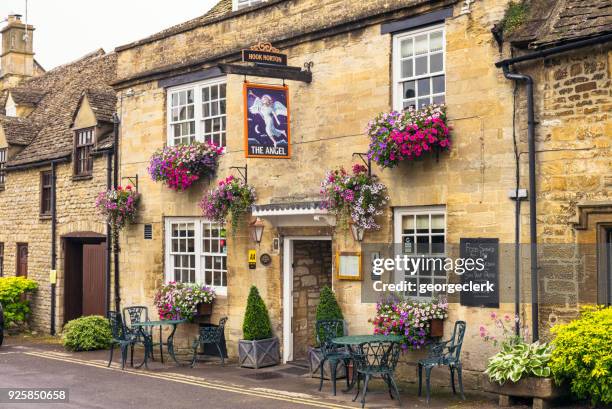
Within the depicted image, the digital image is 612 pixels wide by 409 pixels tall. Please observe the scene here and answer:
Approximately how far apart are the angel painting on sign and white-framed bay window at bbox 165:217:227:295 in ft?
9.32

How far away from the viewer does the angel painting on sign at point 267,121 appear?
1365 centimetres

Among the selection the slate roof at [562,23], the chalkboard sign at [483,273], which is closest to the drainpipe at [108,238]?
the chalkboard sign at [483,273]

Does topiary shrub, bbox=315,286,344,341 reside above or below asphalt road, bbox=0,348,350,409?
above

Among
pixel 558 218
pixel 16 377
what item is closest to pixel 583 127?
pixel 558 218

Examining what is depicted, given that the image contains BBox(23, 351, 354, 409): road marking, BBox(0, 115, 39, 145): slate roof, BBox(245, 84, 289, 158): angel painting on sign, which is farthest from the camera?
BBox(0, 115, 39, 145): slate roof

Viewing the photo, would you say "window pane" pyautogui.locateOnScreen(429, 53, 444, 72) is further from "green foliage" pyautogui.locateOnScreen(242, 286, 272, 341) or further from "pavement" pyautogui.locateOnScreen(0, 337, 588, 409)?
"green foliage" pyautogui.locateOnScreen(242, 286, 272, 341)

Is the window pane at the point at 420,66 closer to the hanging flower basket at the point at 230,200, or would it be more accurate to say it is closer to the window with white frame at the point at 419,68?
the window with white frame at the point at 419,68

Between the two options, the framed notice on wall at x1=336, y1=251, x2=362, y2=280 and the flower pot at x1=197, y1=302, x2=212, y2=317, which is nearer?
the framed notice on wall at x1=336, y1=251, x2=362, y2=280

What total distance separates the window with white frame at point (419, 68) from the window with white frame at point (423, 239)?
1771 millimetres

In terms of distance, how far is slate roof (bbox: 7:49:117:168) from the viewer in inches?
854

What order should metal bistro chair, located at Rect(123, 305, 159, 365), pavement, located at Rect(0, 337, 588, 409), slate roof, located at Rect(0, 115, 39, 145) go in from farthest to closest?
slate roof, located at Rect(0, 115, 39, 145)
metal bistro chair, located at Rect(123, 305, 159, 365)
pavement, located at Rect(0, 337, 588, 409)

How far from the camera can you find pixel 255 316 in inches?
586

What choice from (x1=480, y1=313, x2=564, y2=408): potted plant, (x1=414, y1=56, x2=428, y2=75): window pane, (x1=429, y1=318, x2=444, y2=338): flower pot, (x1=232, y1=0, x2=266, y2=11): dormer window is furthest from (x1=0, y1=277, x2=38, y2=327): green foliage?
(x1=480, y1=313, x2=564, y2=408): potted plant

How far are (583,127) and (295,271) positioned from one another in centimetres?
633
